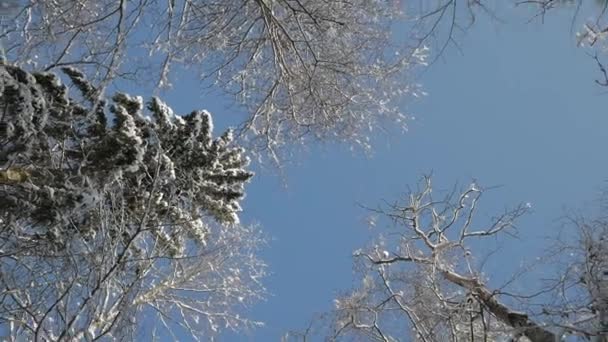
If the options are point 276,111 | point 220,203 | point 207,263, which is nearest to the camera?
point 276,111

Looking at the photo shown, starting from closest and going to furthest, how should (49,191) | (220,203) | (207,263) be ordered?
(49,191) → (207,263) → (220,203)

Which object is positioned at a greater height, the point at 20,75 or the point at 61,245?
the point at 20,75

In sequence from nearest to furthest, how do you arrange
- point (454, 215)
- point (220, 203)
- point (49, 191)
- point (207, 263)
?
point (49, 191) → point (454, 215) → point (207, 263) → point (220, 203)

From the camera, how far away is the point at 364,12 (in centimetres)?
689

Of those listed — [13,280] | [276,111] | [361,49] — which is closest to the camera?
[13,280]

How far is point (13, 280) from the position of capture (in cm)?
502

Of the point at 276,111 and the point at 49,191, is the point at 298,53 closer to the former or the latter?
the point at 276,111

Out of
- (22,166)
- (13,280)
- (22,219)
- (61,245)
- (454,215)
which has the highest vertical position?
(454,215)

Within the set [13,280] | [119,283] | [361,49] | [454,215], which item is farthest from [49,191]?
[454,215]

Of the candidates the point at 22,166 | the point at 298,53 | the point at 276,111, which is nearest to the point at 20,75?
the point at 22,166

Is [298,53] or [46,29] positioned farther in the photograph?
[298,53]

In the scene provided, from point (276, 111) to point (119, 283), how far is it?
3850mm

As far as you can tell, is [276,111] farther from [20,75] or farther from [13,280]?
[13,280]

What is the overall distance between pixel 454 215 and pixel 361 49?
11.2 ft
